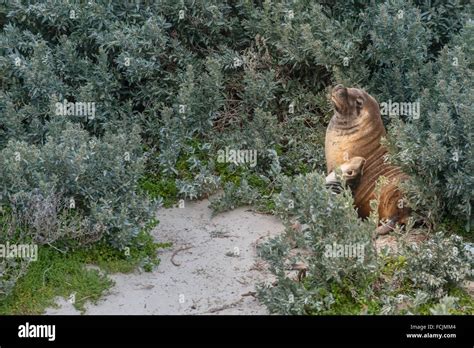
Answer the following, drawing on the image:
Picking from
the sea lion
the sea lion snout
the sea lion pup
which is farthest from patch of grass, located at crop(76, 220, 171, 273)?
the sea lion snout

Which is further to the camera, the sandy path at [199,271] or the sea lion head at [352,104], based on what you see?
the sea lion head at [352,104]

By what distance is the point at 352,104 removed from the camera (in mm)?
7312

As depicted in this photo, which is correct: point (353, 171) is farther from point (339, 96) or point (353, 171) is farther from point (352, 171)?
point (339, 96)

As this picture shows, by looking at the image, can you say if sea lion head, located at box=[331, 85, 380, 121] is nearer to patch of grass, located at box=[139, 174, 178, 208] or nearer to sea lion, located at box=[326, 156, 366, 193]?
sea lion, located at box=[326, 156, 366, 193]

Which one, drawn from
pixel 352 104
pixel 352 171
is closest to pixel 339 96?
pixel 352 104

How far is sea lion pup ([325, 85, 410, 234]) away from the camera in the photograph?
24.0ft

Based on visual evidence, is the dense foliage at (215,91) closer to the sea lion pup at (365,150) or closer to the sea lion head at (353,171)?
the sea lion pup at (365,150)

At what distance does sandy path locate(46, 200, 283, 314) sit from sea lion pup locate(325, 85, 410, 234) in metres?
0.83

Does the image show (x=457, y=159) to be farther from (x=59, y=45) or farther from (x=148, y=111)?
(x=59, y=45)

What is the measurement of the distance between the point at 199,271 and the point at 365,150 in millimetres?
1746

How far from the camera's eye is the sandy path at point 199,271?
253 inches

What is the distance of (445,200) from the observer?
23.9ft

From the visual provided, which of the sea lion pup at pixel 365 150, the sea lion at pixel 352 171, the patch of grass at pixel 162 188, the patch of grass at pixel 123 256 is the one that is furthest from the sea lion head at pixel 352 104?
the patch of grass at pixel 123 256
